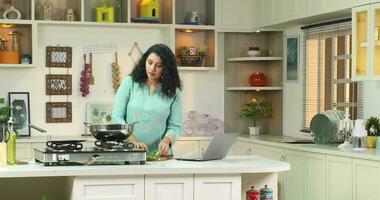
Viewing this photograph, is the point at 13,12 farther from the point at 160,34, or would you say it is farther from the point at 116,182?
the point at 116,182

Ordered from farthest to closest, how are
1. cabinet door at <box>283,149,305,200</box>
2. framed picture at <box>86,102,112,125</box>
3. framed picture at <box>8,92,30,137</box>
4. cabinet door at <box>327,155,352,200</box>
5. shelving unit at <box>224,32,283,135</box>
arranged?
shelving unit at <box>224,32,283,135</box>, framed picture at <box>86,102,112,125</box>, framed picture at <box>8,92,30,137</box>, cabinet door at <box>283,149,305,200</box>, cabinet door at <box>327,155,352,200</box>

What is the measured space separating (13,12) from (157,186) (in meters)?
3.63

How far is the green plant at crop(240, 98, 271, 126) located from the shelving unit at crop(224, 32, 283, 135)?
0.14 m

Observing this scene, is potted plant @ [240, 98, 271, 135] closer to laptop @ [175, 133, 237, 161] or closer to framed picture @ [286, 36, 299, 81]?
framed picture @ [286, 36, 299, 81]

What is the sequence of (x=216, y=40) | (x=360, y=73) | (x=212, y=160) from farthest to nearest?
1. (x=216, y=40)
2. (x=360, y=73)
3. (x=212, y=160)

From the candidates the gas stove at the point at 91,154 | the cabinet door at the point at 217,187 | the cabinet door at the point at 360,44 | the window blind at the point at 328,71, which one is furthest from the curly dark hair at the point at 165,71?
the window blind at the point at 328,71

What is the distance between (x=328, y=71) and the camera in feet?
22.5

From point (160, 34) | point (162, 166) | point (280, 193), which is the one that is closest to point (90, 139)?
point (160, 34)

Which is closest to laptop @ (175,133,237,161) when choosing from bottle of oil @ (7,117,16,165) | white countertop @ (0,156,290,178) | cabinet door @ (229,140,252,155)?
white countertop @ (0,156,290,178)

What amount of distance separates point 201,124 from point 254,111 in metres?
0.58

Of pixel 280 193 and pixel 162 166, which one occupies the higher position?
pixel 162 166

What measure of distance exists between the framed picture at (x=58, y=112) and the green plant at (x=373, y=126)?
309 centimetres

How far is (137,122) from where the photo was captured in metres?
4.66

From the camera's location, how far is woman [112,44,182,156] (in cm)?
462
